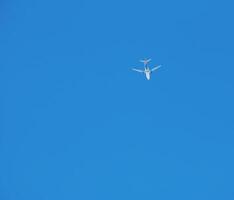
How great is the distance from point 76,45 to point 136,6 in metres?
1.72

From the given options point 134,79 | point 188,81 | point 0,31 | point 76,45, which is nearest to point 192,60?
point 188,81

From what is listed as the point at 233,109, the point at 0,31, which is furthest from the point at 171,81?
the point at 0,31

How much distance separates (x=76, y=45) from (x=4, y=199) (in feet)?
13.5

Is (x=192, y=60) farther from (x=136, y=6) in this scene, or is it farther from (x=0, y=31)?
(x=0, y=31)

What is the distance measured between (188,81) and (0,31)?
191 inches

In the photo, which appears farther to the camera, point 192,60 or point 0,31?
point 0,31

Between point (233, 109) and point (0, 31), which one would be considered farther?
point (0, 31)

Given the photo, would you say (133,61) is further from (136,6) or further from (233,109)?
(233,109)

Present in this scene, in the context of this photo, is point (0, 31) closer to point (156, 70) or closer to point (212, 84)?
point (156, 70)

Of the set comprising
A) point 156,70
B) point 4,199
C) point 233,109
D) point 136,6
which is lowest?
point 4,199

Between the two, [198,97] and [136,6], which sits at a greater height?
[136,6]

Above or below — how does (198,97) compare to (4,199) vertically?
above

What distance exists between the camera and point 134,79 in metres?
14.9

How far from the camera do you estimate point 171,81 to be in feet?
48.3
